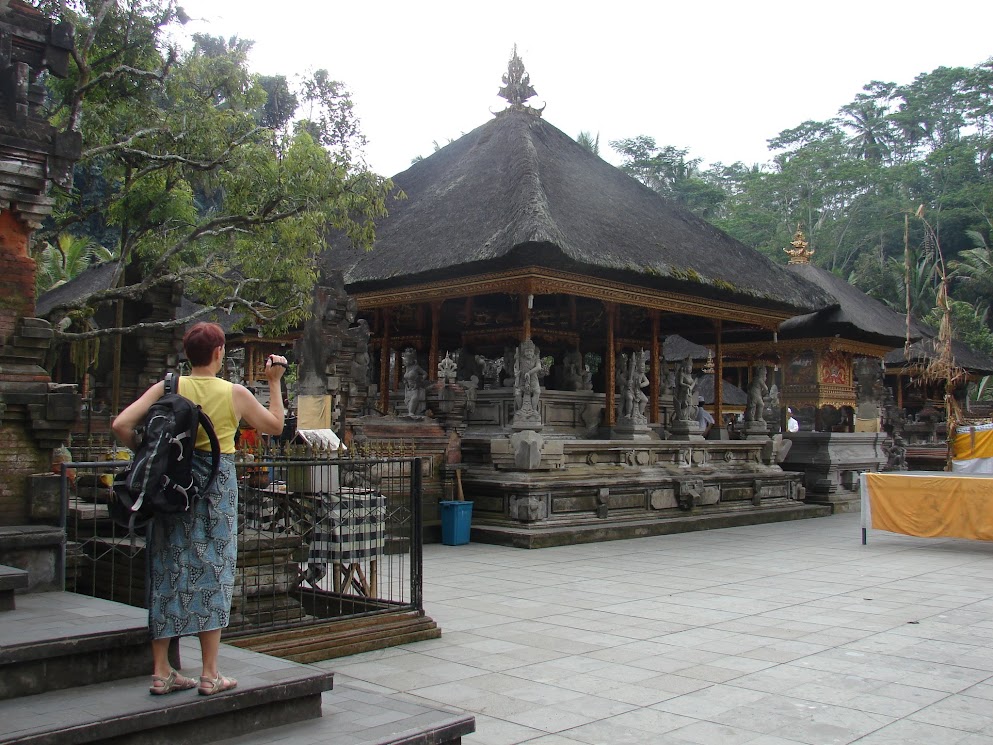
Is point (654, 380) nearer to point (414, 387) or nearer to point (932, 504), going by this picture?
→ point (414, 387)

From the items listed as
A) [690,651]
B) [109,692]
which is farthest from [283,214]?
[109,692]

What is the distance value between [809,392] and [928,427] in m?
12.1

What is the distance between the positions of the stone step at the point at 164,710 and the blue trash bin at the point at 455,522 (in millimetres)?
8342

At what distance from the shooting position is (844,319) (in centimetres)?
2011

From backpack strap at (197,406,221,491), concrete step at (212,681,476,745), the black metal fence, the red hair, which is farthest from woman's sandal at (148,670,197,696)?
the black metal fence

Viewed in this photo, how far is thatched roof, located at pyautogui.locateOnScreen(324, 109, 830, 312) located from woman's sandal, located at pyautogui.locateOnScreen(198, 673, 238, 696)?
948cm

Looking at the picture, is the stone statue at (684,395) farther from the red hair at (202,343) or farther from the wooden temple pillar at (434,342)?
the red hair at (202,343)

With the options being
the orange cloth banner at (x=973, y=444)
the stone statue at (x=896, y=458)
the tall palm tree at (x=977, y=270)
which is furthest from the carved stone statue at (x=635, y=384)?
the tall palm tree at (x=977, y=270)

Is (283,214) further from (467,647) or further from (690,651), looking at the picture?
(690,651)

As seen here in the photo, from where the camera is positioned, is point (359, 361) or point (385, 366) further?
point (385, 366)

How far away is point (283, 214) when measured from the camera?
12.3 m

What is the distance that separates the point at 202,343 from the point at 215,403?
0.89 ft

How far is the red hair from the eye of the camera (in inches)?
157

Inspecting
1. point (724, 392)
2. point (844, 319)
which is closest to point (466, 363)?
point (844, 319)
